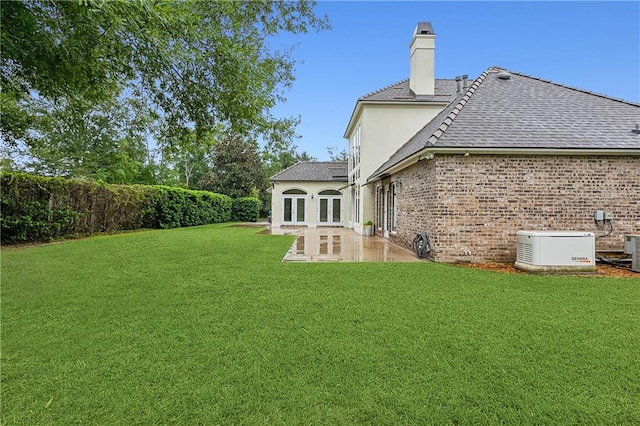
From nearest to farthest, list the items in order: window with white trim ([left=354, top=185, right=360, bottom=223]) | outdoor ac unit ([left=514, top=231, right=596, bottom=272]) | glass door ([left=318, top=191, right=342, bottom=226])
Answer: outdoor ac unit ([left=514, top=231, right=596, bottom=272]), window with white trim ([left=354, top=185, right=360, bottom=223]), glass door ([left=318, top=191, right=342, bottom=226])

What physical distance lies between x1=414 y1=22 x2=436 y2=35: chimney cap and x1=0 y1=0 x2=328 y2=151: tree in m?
13.5

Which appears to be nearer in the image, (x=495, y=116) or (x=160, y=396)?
(x=160, y=396)

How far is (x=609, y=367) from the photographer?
10.6ft

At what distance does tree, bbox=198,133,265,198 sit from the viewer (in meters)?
39.6

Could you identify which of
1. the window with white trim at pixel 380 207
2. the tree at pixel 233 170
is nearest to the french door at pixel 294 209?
the window with white trim at pixel 380 207

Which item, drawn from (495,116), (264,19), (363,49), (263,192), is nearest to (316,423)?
(264,19)

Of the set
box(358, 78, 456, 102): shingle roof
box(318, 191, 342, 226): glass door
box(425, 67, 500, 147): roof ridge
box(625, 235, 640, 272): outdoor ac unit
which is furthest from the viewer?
box(318, 191, 342, 226): glass door

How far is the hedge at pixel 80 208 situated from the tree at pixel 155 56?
9.57m

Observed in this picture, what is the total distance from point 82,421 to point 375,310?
11.5 ft

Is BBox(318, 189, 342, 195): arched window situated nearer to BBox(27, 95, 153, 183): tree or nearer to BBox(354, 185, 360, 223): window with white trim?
BBox(354, 185, 360, 223): window with white trim

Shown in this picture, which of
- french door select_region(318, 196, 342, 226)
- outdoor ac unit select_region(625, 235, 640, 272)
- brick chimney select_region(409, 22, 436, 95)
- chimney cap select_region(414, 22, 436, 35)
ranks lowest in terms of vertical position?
outdoor ac unit select_region(625, 235, 640, 272)

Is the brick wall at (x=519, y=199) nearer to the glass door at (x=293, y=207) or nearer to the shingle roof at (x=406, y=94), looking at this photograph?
the shingle roof at (x=406, y=94)

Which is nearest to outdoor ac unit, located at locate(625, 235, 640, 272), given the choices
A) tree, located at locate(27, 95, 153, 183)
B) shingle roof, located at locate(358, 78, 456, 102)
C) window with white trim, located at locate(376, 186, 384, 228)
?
window with white trim, located at locate(376, 186, 384, 228)

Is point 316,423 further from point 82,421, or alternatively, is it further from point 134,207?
point 134,207
